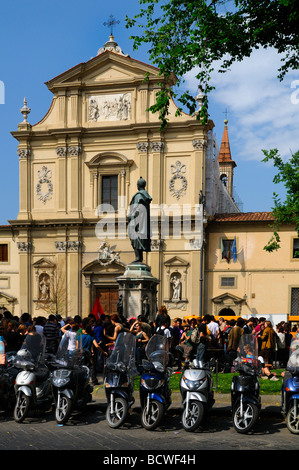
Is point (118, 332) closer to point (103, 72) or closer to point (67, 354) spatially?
point (67, 354)

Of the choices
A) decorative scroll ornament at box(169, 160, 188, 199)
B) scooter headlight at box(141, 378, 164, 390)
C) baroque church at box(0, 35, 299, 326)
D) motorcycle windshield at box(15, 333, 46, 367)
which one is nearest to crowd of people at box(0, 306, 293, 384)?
motorcycle windshield at box(15, 333, 46, 367)

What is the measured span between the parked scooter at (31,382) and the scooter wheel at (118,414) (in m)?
1.48

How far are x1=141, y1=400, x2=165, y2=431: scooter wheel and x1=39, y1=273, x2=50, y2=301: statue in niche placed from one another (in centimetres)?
2866

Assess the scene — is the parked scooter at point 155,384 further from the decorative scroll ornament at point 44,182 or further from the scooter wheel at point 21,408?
the decorative scroll ornament at point 44,182

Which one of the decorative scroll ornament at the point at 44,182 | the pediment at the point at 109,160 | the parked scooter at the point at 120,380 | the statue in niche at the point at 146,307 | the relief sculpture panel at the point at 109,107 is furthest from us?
the decorative scroll ornament at the point at 44,182

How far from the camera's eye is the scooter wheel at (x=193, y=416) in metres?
9.26

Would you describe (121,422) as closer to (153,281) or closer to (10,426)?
(10,426)

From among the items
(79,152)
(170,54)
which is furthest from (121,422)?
(79,152)

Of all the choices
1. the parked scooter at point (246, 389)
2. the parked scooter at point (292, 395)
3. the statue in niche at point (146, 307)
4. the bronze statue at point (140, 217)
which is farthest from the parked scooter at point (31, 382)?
the bronze statue at point (140, 217)

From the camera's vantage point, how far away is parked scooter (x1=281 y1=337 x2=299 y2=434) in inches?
358

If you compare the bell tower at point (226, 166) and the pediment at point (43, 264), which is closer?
the pediment at point (43, 264)

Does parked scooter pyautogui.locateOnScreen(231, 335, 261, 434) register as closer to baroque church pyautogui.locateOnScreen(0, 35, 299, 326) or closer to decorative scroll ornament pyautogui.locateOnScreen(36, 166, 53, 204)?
baroque church pyautogui.locateOnScreen(0, 35, 299, 326)

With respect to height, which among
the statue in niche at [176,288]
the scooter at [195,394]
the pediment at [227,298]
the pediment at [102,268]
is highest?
the scooter at [195,394]

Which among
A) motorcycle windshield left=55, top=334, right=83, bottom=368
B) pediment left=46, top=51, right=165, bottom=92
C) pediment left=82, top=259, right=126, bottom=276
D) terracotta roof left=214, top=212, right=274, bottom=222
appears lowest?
pediment left=82, top=259, right=126, bottom=276
